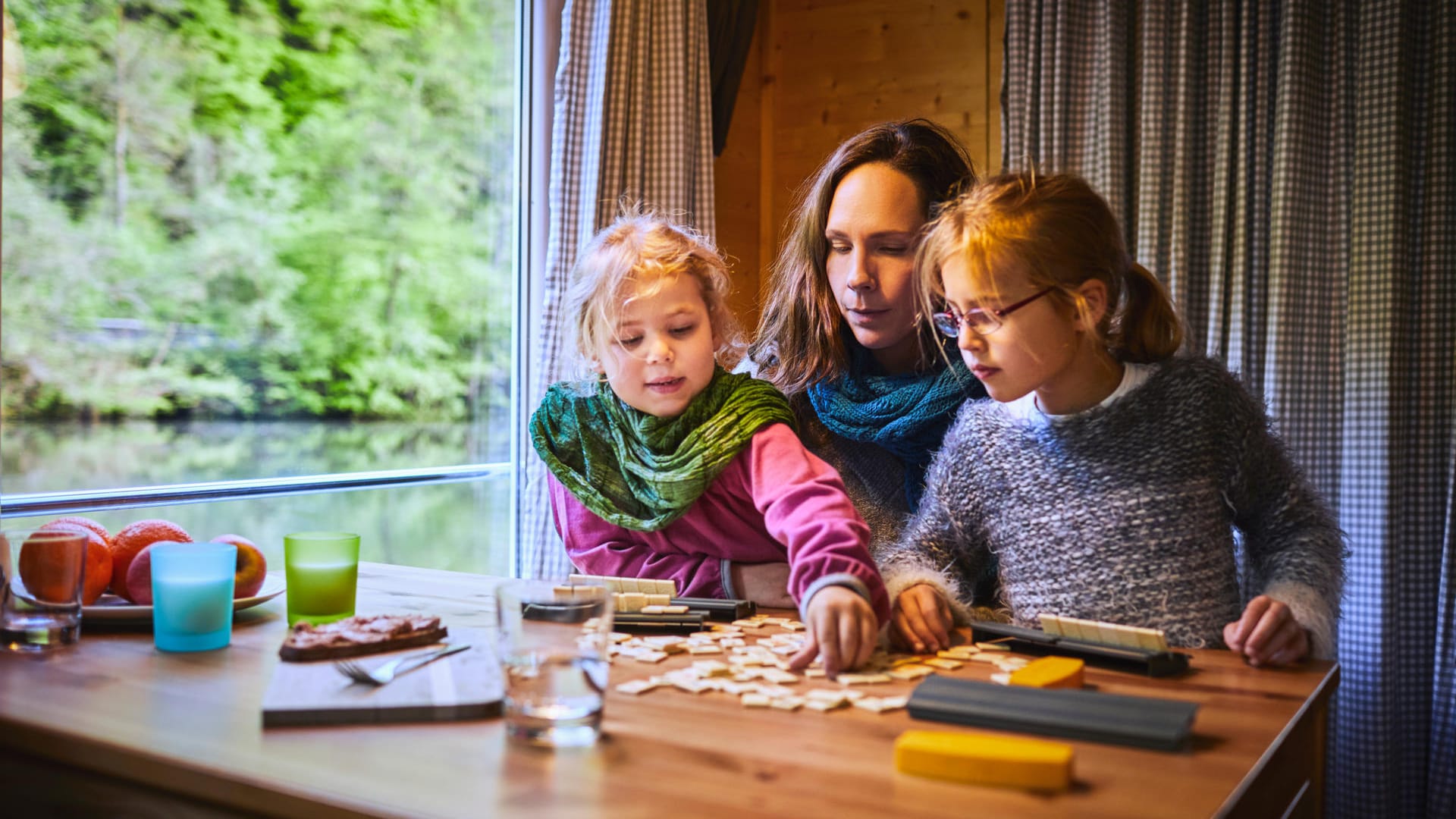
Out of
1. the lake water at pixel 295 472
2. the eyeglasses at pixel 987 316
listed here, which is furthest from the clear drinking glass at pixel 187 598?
the lake water at pixel 295 472

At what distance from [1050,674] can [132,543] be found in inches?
44.7

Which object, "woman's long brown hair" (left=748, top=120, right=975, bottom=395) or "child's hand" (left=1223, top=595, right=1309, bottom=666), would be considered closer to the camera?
"child's hand" (left=1223, top=595, right=1309, bottom=666)

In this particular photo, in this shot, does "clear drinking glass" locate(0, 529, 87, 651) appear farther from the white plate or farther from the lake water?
the lake water

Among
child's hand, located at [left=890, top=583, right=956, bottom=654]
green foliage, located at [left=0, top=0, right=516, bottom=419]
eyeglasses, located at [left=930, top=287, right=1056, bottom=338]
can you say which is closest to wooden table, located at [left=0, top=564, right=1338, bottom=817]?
child's hand, located at [left=890, top=583, right=956, bottom=654]

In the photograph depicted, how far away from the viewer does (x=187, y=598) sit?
1.18m

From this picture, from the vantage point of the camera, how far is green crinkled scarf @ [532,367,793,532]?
5.42ft

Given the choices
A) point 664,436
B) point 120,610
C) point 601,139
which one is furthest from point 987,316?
point 601,139

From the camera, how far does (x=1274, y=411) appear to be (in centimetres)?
300

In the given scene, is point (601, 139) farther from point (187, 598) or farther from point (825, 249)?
point (187, 598)

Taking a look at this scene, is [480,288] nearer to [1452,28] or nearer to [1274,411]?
[1274,411]

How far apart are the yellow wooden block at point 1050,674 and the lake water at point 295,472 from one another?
1683 mm

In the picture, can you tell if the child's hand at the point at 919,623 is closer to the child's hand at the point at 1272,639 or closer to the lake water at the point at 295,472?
the child's hand at the point at 1272,639

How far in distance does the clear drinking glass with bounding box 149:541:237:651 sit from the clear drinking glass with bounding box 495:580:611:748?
449mm

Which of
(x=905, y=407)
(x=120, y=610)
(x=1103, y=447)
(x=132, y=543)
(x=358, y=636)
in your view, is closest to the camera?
(x=358, y=636)
